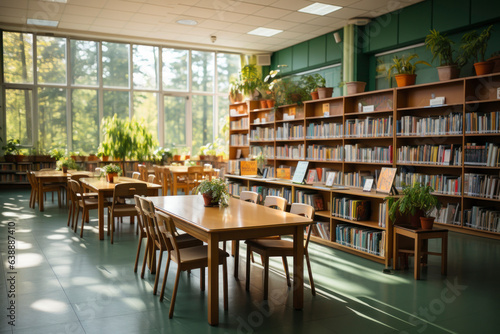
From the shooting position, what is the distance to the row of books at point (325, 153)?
770cm

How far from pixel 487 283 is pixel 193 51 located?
454 inches

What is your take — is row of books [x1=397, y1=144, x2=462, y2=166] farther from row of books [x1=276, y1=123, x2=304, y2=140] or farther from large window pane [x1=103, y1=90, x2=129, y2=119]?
large window pane [x1=103, y1=90, x2=129, y2=119]

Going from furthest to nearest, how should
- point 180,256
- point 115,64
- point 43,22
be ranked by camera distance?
point 115,64 < point 43,22 < point 180,256

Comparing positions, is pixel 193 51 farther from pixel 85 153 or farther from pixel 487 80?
pixel 487 80

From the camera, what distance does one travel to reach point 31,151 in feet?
39.5

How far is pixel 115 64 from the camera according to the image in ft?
42.3

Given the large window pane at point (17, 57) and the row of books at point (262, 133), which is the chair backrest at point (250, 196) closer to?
the row of books at point (262, 133)

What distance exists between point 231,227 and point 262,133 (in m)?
7.08

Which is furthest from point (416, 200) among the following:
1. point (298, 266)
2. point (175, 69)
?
point (175, 69)

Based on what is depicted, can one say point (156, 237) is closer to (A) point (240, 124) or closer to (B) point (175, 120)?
(A) point (240, 124)

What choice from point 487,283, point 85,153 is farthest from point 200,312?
point 85,153

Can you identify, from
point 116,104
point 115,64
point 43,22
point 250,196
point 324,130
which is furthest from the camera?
point 116,104

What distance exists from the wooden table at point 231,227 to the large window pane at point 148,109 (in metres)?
9.56

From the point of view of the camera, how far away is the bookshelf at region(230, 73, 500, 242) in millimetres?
6184
